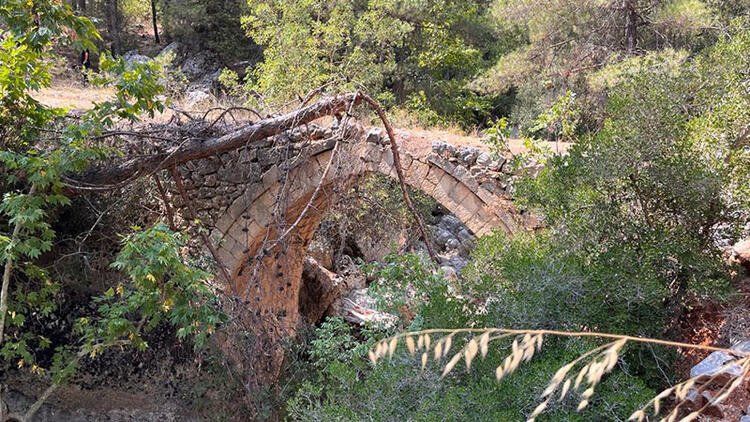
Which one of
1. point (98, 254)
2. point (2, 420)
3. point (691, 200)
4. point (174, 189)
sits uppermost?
point (691, 200)

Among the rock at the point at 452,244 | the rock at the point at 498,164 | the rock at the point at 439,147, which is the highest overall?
the rock at the point at 439,147

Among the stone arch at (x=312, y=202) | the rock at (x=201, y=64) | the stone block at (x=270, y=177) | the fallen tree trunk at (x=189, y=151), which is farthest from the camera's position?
the rock at (x=201, y=64)

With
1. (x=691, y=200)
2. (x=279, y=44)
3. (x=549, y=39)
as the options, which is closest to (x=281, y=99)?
(x=279, y=44)

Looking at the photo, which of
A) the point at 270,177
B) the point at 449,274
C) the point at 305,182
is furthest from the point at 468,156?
the point at 449,274

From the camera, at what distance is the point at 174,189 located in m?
7.82

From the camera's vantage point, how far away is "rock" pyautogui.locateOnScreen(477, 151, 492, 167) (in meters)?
7.00

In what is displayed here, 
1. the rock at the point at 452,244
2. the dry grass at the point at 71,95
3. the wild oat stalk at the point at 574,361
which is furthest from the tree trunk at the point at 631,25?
the wild oat stalk at the point at 574,361

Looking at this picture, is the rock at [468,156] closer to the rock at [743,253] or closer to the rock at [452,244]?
the rock at [743,253]

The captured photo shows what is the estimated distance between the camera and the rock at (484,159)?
23.0 feet

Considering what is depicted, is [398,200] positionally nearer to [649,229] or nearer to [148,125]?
[148,125]

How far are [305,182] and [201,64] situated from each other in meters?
14.2

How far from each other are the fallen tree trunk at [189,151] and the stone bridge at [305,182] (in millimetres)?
580

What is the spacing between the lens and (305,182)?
767cm

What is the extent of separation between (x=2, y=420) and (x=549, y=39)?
11296 millimetres
